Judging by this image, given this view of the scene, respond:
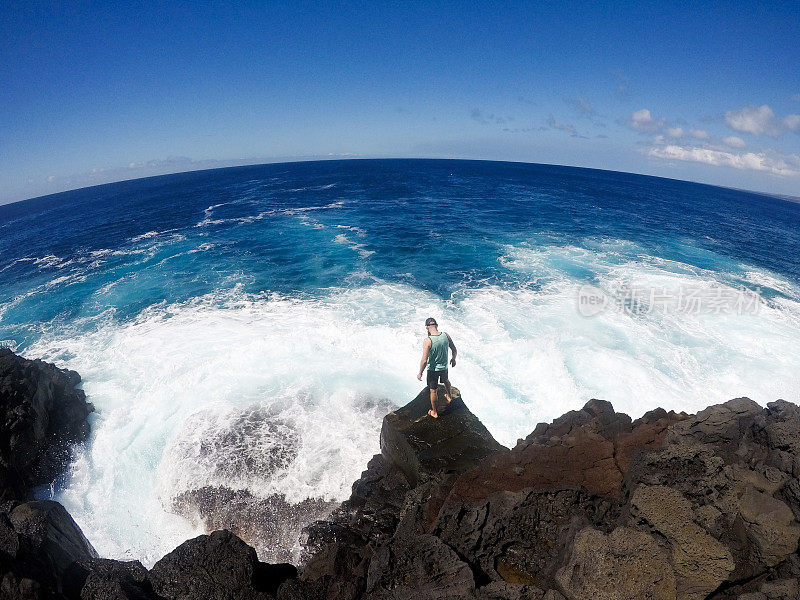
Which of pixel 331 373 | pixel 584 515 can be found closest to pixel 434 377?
pixel 584 515

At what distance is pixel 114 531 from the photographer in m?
8.23

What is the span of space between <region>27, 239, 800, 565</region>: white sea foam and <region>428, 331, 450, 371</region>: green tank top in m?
3.36

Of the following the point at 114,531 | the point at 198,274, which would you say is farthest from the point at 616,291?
the point at 198,274

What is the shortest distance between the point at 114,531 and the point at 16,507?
3.15m

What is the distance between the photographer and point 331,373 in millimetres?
12227

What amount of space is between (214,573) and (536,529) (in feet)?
15.4

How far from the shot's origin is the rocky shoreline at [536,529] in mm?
4305

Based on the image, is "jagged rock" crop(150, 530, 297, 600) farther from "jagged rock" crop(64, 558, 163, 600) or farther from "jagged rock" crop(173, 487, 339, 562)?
"jagged rock" crop(173, 487, 339, 562)

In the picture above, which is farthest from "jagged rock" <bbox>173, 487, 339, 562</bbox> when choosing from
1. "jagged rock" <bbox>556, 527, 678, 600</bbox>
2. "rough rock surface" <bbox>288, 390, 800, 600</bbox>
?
"jagged rock" <bbox>556, 527, 678, 600</bbox>

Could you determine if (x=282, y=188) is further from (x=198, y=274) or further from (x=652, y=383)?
(x=652, y=383)

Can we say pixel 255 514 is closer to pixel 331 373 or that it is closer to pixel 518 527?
pixel 331 373

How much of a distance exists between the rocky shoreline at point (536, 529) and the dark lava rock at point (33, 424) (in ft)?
3.03

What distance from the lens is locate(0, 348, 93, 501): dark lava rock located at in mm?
8618

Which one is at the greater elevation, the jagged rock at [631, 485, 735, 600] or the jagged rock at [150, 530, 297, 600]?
the jagged rock at [631, 485, 735, 600]
